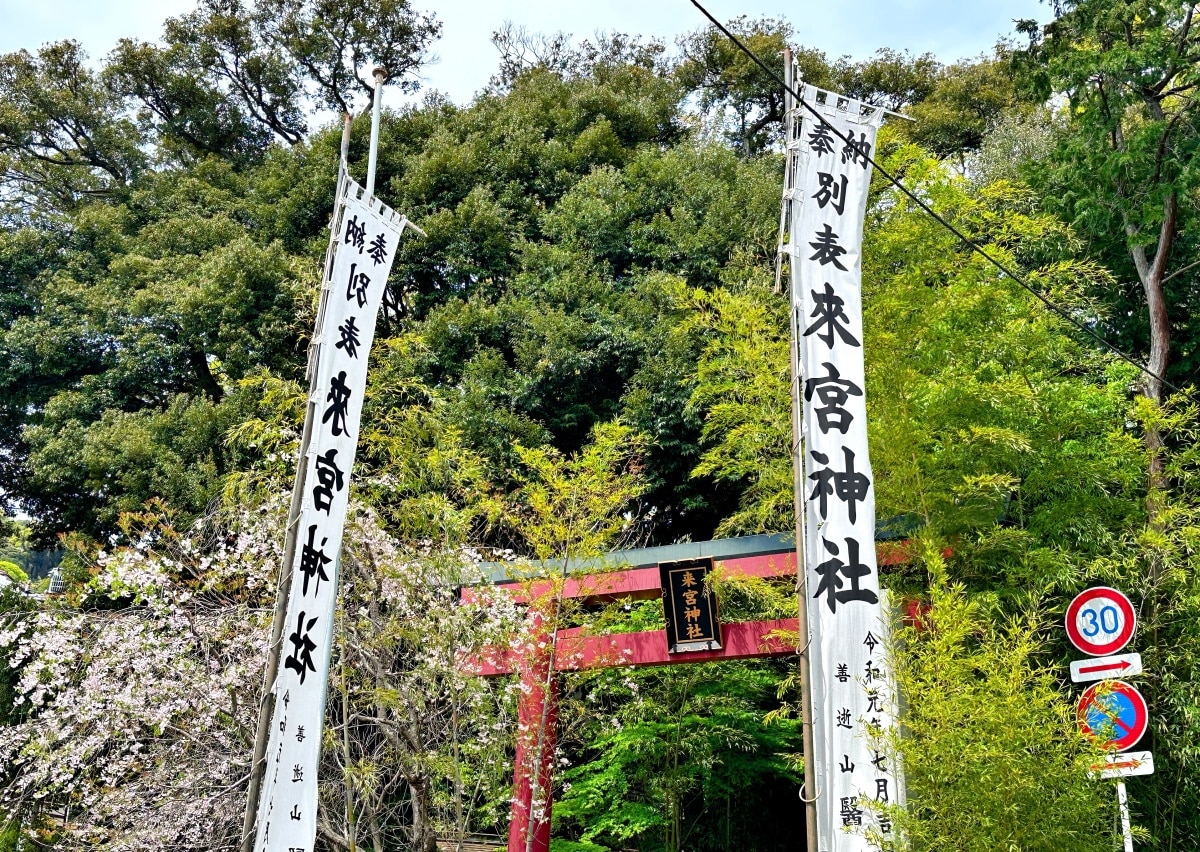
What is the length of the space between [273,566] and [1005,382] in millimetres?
5292

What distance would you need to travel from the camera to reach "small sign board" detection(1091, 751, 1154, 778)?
4.48 m

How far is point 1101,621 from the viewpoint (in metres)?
4.78

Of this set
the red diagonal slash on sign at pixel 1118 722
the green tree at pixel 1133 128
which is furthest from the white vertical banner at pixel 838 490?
the green tree at pixel 1133 128

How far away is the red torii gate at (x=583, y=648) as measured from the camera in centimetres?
737

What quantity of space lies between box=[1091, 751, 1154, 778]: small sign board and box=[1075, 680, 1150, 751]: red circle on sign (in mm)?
62

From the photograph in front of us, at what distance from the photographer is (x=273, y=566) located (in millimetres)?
7191

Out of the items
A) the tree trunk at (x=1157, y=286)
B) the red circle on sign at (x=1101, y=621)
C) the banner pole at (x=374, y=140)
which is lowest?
the red circle on sign at (x=1101, y=621)

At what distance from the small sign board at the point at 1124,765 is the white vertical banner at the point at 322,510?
3.56m

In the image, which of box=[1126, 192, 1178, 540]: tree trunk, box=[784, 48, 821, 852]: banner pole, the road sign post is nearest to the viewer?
box=[784, 48, 821, 852]: banner pole

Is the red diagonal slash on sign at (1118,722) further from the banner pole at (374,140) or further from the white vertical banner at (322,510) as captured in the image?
the banner pole at (374,140)

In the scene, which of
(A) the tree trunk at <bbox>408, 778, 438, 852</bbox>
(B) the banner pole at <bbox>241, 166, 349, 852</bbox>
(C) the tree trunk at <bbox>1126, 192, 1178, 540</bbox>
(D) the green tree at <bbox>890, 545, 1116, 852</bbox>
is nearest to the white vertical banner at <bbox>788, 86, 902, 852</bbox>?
(D) the green tree at <bbox>890, 545, 1116, 852</bbox>

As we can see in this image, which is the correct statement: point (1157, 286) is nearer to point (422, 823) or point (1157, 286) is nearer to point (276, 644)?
point (422, 823)

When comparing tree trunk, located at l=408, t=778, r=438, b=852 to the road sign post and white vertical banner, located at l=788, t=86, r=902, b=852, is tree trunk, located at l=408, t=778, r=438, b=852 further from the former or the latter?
the road sign post

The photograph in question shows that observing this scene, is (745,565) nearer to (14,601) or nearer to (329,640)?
(329,640)
